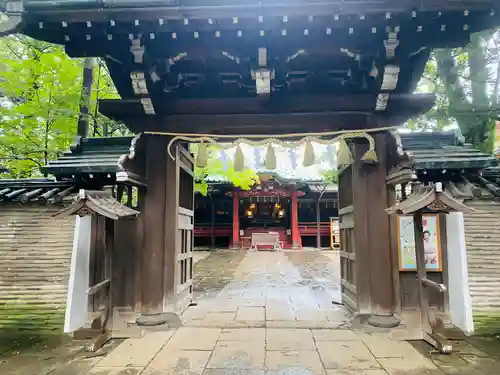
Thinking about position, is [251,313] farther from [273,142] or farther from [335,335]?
[273,142]

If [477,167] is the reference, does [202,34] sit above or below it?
above

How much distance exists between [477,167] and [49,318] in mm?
6884

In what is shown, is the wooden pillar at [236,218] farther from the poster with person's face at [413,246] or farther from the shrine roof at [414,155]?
the poster with person's face at [413,246]

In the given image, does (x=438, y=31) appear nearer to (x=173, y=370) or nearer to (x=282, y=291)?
(x=173, y=370)

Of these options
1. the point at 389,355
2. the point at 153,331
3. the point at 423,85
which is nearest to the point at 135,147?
the point at 153,331

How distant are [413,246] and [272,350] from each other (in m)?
2.70

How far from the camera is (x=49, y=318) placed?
5.02 metres

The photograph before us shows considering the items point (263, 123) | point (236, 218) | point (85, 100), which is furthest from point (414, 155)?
point (236, 218)

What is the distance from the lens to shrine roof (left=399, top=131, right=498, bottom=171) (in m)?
4.83

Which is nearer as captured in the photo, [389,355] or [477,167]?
[389,355]

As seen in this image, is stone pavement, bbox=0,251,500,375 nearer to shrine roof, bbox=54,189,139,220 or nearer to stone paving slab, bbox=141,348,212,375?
stone paving slab, bbox=141,348,212,375

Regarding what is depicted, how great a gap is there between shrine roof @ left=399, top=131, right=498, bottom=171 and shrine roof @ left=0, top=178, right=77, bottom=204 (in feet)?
18.7

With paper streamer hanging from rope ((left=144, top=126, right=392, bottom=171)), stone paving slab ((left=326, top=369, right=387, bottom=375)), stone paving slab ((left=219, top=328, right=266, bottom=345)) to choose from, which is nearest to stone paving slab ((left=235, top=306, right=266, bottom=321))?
stone paving slab ((left=219, top=328, right=266, bottom=345))

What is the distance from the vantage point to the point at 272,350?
425 cm
